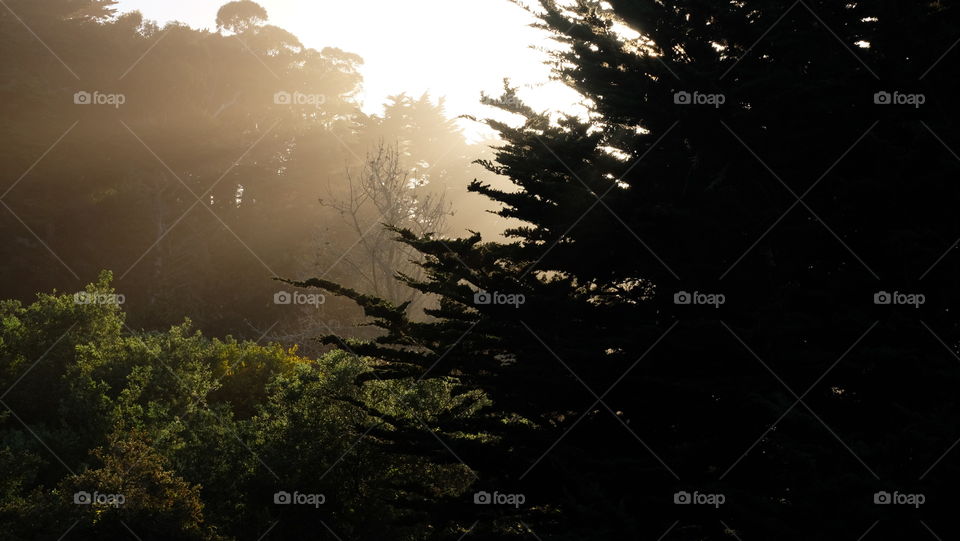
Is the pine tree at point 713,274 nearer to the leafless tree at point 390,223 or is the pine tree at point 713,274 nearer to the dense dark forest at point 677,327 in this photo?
the dense dark forest at point 677,327

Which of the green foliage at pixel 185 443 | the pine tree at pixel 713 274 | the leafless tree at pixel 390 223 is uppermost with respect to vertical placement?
the leafless tree at pixel 390 223

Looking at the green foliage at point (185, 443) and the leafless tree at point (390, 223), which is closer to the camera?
the green foliage at point (185, 443)

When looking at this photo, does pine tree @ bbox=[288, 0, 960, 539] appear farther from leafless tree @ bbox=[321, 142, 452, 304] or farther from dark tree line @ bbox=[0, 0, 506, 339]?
dark tree line @ bbox=[0, 0, 506, 339]

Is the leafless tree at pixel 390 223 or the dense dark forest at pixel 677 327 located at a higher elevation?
the leafless tree at pixel 390 223

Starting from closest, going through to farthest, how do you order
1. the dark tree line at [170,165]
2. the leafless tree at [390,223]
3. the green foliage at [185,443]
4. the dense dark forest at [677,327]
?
the dense dark forest at [677,327], the green foliage at [185,443], the leafless tree at [390,223], the dark tree line at [170,165]

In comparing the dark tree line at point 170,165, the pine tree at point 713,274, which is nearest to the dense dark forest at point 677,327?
the pine tree at point 713,274

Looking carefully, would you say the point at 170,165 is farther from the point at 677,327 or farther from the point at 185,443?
the point at 677,327

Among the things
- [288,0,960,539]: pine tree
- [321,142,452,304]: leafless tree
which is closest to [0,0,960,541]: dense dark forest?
[288,0,960,539]: pine tree

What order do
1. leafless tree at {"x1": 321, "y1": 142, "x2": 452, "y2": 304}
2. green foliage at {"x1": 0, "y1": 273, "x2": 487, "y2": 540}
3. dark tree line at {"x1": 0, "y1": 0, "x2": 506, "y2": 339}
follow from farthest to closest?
dark tree line at {"x1": 0, "y1": 0, "x2": 506, "y2": 339} < leafless tree at {"x1": 321, "y1": 142, "x2": 452, "y2": 304} < green foliage at {"x1": 0, "y1": 273, "x2": 487, "y2": 540}

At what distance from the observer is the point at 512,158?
25.6ft

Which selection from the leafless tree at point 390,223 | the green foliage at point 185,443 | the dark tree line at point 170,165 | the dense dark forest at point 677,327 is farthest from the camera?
the dark tree line at point 170,165

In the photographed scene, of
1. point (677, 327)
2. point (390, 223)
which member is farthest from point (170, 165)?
point (677, 327)

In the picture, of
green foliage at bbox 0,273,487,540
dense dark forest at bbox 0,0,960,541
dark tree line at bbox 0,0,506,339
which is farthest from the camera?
dark tree line at bbox 0,0,506,339

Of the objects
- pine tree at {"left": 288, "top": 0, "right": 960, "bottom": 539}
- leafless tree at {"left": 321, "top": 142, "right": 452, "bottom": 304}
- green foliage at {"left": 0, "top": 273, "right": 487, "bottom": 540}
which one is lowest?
green foliage at {"left": 0, "top": 273, "right": 487, "bottom": 540}
